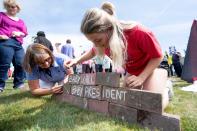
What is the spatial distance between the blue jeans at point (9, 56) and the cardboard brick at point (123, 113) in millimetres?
2933

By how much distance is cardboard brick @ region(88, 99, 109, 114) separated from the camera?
10.2ft

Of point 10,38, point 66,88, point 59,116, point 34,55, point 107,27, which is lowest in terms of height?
point 59,116

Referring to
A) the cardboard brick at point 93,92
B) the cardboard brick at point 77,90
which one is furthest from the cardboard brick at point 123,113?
the cardboard brick at point 77,90

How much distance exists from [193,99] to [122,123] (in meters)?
2.03

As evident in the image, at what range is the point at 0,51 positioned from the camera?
5488 mm

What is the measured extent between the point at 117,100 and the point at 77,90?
2.74 ft

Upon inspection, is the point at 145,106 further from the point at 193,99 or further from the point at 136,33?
the point at 193,99

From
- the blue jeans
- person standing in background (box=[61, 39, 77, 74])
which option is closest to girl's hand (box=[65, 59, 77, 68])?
the blue jeans

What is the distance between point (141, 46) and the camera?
10.5ft

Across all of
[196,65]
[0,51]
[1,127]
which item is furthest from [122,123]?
[196,65]

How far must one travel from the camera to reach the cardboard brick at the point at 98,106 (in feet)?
10.2

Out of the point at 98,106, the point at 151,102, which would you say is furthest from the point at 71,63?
the point at 151,102

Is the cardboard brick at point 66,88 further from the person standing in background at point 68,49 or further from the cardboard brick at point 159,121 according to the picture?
the person standing in background at point 68,49

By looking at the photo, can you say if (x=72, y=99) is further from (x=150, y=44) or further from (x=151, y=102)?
(x=151, y=102)
